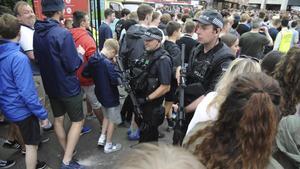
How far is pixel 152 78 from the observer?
3.37 metres

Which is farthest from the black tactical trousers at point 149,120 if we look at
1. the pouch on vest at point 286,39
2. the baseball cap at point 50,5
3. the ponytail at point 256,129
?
the pouch on vest at point 286,39

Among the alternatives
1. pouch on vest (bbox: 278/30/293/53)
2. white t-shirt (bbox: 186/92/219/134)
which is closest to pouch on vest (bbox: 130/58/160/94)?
white t-shirt (bbox: 186/92/219/134)

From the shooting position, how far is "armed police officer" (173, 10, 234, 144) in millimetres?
2789

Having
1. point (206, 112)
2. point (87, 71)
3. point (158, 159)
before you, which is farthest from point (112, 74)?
point (158, 159)

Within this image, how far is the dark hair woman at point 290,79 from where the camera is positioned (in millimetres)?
2051

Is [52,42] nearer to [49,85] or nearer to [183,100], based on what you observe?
[49,85]

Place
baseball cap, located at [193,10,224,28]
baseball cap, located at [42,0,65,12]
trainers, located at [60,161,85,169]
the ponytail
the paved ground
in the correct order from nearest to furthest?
the ponytail < baseball cap, located at [193,10,224,28] < baseball cap, located at [42,0,65,12] < trainers, located at [60,161,85,169] < the paved ground

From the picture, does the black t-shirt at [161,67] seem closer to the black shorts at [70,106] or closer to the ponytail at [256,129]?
the black shorts at [70,106]

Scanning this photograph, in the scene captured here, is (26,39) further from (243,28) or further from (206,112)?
(243,28)

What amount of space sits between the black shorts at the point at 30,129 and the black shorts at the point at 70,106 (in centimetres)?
39

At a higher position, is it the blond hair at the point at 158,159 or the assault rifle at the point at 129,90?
the blond hair at the point at 158,159

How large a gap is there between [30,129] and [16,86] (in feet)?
1.60

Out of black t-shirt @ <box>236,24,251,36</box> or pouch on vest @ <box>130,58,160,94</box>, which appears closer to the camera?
pouch on vest @ <box>130,58,160,94</box>

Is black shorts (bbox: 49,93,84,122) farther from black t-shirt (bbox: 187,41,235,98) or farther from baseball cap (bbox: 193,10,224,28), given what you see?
baseball cap (bbox: 193,10,224,28)
